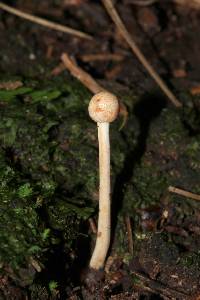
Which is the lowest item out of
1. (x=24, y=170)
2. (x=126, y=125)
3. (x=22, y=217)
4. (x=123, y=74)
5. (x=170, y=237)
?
(x=170, y=237)

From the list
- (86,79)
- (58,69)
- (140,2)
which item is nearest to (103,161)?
(86,79)

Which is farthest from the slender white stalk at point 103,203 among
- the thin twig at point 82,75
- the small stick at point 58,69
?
Answer: the small stick at point 58,69

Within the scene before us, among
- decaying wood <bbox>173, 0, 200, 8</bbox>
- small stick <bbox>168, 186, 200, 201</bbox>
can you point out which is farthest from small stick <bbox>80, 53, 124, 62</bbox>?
small stick <bbox>168, 186, 200, 201</bbox>

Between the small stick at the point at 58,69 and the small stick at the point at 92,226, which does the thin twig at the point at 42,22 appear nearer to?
the small stick at the point at 58,69

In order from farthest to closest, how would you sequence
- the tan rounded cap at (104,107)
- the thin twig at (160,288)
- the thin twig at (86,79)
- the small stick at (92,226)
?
the thin twig at (86,79)
the small stick at (92,226)
the thin twig at (160,288)
the tan rounded cap at (104,107)

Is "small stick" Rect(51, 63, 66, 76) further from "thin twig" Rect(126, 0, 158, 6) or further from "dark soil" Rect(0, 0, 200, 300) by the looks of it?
"thin twig" Rect(126, 0, 158, 6)

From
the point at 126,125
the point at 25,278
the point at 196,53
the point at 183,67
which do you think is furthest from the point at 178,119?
the point at 25,278

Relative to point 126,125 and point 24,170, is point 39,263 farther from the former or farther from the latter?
point 126,125
